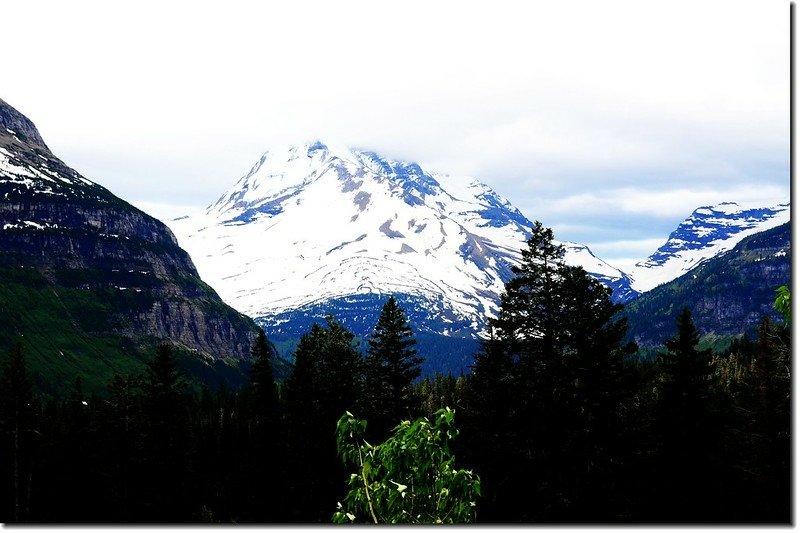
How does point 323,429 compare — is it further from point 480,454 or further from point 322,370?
point 480,454

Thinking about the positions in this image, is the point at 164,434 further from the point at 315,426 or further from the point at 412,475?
the point at 412,475

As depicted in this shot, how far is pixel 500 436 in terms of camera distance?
4169 centimetres

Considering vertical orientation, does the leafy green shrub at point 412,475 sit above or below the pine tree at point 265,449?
above

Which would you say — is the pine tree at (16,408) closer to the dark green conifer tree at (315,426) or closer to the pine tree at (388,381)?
the dark green conifer tree at (315,426)

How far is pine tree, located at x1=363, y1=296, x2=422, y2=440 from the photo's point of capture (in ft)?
178

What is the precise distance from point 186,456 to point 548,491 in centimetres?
3667

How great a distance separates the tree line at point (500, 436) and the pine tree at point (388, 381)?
15 cm

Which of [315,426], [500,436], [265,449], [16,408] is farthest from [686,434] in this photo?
[16,408]

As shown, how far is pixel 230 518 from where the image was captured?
79125 millimetres

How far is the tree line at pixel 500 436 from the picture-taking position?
16552mm

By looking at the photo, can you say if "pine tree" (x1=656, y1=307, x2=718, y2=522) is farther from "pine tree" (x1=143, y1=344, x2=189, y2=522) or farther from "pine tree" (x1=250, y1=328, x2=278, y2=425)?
"pine tree" (x1=250, y1=328, x2=278, y2=425)

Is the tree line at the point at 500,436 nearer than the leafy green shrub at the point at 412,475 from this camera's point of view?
No

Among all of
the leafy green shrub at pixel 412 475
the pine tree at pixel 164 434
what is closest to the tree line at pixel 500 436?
the leafy green shrub at pixel 412 475

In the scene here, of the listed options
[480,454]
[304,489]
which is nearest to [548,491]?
[480,454]
